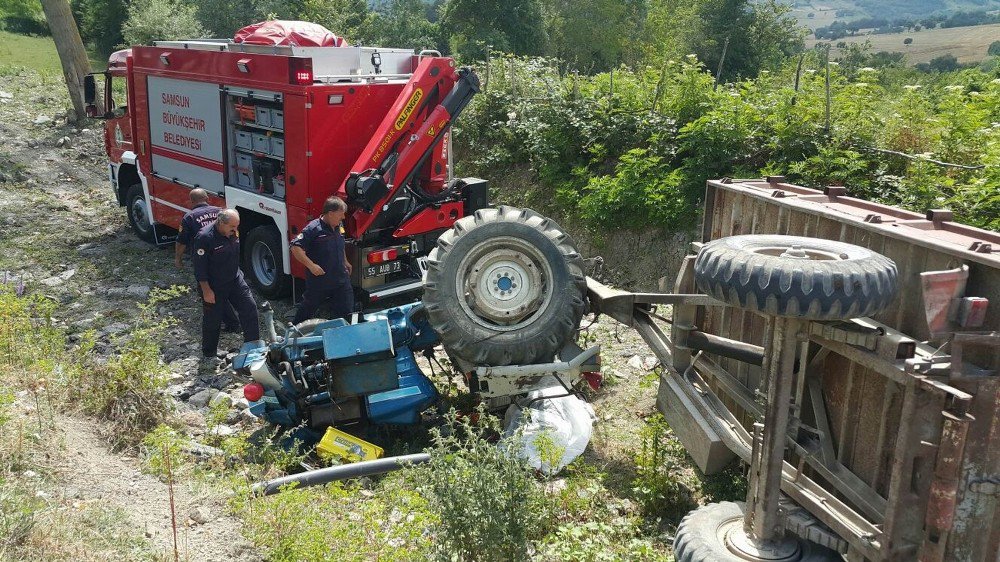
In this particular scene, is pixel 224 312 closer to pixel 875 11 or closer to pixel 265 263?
pixel 265 263

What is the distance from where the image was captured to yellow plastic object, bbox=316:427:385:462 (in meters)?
4.80

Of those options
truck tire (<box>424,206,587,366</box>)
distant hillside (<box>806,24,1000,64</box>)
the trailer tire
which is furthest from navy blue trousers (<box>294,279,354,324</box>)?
distant hillside (<box>806,24,1000,64</box>)

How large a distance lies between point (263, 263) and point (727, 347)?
580 cm

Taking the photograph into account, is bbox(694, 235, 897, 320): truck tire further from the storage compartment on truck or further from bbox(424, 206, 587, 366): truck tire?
the storage compartment on truck

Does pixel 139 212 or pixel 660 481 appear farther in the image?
pixel 139 212

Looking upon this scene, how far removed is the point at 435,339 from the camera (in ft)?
17.3

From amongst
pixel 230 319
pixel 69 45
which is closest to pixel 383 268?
pixel 230 319

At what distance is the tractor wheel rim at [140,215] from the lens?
34.1ft

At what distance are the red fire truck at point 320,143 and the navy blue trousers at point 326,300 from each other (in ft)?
2.28

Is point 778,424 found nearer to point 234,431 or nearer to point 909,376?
point 909,376

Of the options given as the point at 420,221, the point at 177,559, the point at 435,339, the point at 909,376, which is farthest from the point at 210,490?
the point at 420,221

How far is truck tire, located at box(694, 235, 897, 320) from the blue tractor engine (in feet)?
8.06

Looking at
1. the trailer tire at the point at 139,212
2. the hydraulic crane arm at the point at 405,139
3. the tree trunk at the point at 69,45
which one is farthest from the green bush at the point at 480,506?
the tree trunk at the point at 69,45

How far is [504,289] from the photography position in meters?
4.97
